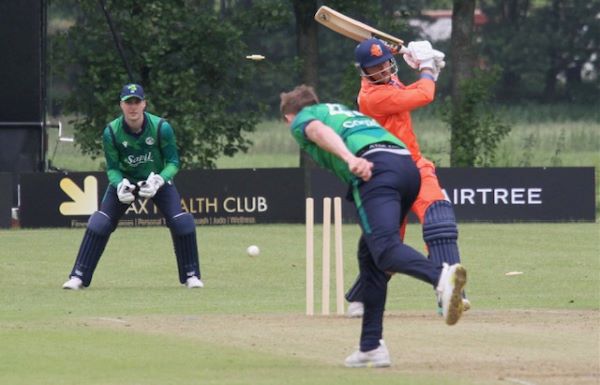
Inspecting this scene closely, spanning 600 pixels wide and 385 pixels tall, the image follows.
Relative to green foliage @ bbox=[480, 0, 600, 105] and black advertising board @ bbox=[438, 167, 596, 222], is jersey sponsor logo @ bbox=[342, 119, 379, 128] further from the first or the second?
green foliage @ bbox=[480, 0, 600, 105]

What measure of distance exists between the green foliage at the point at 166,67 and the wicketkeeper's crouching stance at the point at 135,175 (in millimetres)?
12194

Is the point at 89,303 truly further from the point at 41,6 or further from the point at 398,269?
the point at 41,6

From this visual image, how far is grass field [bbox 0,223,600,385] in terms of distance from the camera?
8688 millimetres

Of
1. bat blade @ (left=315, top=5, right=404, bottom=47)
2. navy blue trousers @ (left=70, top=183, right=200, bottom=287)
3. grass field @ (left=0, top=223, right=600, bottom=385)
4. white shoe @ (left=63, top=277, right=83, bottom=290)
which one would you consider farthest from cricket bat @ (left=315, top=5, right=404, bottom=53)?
white shoe @ (left=63, top=277, right=83, bottom=290)

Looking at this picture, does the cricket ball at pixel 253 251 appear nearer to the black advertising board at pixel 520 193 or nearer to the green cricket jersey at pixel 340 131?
the black advertising board at pixel 520 193

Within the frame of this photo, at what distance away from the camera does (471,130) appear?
27719mm

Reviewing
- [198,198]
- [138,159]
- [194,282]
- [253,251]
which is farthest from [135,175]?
[198,198]

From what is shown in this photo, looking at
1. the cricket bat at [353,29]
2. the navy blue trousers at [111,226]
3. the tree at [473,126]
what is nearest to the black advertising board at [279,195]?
the tree at [473,126]

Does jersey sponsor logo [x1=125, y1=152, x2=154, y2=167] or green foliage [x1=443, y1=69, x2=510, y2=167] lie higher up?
jersey sponsor logo [x1=125, y1=152, x2=154, y2=167]

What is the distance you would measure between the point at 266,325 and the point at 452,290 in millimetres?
2866

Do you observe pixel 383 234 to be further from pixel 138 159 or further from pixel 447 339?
pixel 138 159

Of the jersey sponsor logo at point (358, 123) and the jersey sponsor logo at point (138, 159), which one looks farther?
the jersey sponsor logo at point (138, 159)

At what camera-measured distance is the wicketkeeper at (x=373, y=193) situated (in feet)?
27.8

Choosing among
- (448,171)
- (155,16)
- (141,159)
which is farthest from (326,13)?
(155,16)
